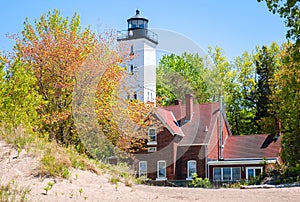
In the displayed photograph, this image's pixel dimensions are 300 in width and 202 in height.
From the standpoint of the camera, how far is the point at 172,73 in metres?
→ 42.2

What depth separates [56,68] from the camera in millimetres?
22828

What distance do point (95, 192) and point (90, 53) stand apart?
15.0 meters

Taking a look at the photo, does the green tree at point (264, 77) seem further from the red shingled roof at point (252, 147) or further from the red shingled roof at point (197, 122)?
the red shingled roof at point (197, 122)

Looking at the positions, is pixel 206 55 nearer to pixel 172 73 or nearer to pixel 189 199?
pixel 172 73

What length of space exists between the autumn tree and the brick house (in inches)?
375

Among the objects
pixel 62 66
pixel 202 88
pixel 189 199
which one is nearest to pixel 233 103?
pixel 202 88

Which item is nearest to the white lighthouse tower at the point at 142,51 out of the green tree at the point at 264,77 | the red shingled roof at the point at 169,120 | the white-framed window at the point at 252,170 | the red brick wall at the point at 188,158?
the red shingled roof at the point at 169,120

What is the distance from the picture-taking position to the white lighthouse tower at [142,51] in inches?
1127

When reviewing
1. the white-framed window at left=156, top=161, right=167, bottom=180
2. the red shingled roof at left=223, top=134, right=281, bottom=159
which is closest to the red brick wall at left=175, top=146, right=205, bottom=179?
the white-framed window at left=156, top=161, right=167, bottom=180

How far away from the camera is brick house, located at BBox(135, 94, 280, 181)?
32.0m

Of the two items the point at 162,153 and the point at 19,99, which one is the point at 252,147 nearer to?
the point at 162,153

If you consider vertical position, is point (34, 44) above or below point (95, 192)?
above

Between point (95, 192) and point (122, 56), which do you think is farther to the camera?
point (122, 56)

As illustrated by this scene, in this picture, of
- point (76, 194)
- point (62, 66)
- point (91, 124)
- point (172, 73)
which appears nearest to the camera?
point (76, 194)
